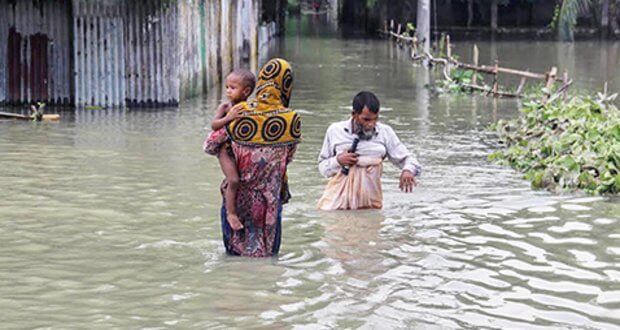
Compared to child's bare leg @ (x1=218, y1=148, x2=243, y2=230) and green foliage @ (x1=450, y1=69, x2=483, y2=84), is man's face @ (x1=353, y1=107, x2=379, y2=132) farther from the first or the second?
green foliage @ (x1=450, y1=69, x2=483, y2=84)

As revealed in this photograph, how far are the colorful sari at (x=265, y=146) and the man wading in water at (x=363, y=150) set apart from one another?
1.33 metres

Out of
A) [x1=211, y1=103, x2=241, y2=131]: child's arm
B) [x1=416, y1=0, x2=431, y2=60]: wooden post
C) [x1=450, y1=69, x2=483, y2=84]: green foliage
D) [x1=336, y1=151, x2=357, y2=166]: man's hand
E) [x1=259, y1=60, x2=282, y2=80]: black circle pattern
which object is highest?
[x1=416, y1=0, x2=431, y2=60]: wooden post

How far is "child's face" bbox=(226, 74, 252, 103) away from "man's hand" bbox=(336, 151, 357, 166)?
1571 millimetres

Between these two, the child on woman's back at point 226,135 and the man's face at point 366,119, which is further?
the man's face at point 366,119

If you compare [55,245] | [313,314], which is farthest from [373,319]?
[55,245]

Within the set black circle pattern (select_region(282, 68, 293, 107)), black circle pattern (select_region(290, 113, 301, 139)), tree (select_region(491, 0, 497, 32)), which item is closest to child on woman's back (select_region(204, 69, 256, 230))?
black circle pattern (select_region(282, 68, 293, 107))

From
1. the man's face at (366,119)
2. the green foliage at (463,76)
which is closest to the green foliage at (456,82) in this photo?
the green foliage at (463,76)

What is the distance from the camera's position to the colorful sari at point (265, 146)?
7.37 m

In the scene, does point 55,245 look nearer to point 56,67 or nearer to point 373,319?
point 373,319

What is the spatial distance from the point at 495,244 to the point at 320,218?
5.29ft

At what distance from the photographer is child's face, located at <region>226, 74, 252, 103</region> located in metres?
7.38

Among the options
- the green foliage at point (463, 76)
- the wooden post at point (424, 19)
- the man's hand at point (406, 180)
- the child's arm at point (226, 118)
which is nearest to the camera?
the child's arm at point (226, 118)

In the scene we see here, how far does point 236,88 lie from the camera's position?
24.3ft

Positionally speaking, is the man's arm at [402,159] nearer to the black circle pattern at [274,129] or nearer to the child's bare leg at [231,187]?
the black circle pattern at [274,129]
